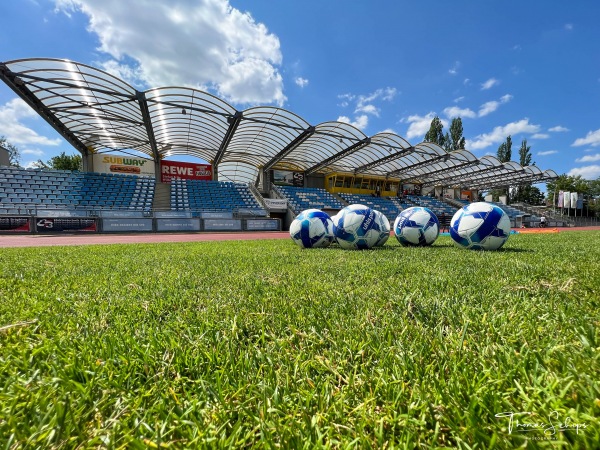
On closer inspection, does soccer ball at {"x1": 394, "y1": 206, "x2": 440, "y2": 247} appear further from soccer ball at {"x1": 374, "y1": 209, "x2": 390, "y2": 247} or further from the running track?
the running track

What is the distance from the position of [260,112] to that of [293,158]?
13252 mm

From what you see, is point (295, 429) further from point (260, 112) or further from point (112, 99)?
point (112, 99)

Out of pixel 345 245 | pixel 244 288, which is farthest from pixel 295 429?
pixel 345 245

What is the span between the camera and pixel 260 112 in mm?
21516

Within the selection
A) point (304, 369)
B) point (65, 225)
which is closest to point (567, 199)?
point (304, 369)

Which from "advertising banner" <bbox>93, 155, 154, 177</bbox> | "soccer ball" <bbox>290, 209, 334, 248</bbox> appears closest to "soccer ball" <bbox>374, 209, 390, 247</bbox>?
"soccer ball" <bbox>290, 209, 334, 248</bbox>

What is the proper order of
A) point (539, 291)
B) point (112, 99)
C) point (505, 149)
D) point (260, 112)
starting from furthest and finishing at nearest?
1. point (505, 149)
2. point (260, 112)
3. point (112, 99)
4. point (539, 291)

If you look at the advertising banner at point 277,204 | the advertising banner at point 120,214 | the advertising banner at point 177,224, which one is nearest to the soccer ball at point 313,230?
the advertising banner at point 177,224

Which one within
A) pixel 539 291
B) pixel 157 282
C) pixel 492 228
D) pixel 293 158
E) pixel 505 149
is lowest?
pixel 157 282

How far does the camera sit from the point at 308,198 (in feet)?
121

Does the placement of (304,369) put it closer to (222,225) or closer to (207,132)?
(222,225)

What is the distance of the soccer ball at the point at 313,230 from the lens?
7.26 metres

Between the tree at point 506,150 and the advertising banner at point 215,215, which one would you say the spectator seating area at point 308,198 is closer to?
the advertising banner at point 215,215

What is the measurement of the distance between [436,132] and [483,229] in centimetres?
5787
